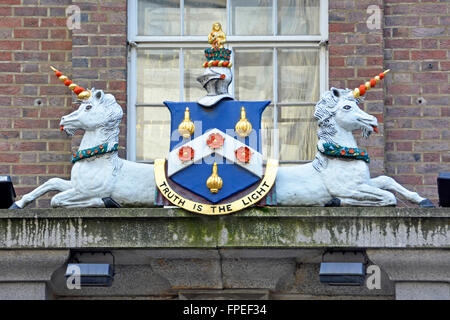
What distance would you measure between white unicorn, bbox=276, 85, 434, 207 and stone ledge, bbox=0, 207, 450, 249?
0.88 feet

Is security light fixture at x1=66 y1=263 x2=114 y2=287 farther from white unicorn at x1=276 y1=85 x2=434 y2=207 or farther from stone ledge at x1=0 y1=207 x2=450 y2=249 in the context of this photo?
white unicorn at x1=276 y1=85 x2=434 y2=207

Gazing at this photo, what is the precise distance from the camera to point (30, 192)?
450 inches

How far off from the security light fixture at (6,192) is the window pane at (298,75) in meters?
2.60

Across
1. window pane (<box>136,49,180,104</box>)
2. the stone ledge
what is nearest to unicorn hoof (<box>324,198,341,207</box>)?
the stone ledge

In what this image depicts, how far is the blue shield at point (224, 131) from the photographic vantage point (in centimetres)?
1047

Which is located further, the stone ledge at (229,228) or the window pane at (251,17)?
the window pane at (251,17)

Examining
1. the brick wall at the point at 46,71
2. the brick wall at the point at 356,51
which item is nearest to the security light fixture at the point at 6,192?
the brick wall at the point at 46,71

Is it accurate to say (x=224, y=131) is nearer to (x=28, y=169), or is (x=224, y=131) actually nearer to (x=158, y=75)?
(x=158, y=75)

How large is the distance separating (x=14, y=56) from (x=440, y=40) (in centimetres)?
364

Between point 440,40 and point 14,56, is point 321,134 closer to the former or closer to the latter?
point 440,40

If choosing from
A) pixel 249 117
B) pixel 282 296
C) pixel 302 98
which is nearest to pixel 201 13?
pixel 302 98

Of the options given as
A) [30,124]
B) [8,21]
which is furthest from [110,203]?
[8,21]

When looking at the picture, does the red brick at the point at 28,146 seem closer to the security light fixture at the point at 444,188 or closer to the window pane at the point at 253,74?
the window pane at the point at 253,74

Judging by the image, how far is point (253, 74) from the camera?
39.9 ft
